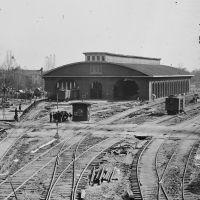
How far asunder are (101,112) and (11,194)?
29996mm

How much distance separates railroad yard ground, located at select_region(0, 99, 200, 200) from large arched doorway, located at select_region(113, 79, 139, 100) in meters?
21.9

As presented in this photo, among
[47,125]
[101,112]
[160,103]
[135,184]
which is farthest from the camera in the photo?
[160,103]

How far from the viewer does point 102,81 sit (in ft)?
206

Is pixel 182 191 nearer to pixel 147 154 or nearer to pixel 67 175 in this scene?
pixel 67 175

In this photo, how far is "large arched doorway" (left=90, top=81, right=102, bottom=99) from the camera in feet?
210

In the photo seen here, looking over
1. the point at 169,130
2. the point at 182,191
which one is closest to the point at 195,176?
the point at 182,191

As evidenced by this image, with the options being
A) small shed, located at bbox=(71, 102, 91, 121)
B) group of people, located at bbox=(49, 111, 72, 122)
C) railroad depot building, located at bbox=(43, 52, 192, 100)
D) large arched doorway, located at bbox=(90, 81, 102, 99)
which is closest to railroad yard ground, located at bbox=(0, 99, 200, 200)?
group of people, located at bbox=(49, 111, 72, 122)

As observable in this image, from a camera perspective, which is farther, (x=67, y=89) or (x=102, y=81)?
(x=67, y=89)

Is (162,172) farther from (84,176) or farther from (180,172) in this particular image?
(84,176)

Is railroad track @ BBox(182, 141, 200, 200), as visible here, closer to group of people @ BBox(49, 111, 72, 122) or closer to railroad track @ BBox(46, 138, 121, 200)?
railroad track @ BBox(46, 138, 121, 200)

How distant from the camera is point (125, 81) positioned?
214 feet

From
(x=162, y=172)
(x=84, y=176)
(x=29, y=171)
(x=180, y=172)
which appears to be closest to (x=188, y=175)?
(x=180, y=172)

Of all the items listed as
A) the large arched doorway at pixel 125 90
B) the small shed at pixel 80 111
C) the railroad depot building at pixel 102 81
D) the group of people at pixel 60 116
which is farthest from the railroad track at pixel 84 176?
the large arched doorway at pixel 125 90

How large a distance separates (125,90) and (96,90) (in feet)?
15.9
